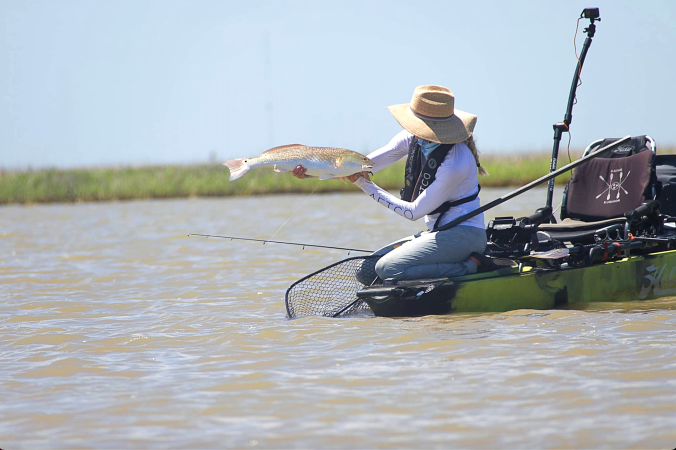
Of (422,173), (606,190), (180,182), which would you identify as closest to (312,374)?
(422,173)

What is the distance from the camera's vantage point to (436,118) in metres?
5.55

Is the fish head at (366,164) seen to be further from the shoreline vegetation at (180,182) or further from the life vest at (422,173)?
the shoreline vegetation at (180,182)

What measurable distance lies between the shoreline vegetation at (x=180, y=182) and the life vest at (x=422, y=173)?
15379mm

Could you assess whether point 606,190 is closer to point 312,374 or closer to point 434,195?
point 434,195

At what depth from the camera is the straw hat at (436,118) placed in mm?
5398

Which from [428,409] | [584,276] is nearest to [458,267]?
[584,276]

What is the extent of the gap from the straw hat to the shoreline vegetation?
15367 mm

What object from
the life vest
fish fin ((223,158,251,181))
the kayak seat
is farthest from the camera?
the kayak seat

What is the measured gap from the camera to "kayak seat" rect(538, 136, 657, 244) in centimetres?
632

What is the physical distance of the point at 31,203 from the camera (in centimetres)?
2134

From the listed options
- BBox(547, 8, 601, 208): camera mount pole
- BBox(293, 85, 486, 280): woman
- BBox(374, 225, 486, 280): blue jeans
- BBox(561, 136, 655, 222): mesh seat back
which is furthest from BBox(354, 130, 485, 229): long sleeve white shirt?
BBox(547, 8, 601, 208): camera mount pole

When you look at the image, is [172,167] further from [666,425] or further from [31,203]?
[666,425]

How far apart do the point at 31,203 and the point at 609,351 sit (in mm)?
19641

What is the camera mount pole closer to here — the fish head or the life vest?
the life vest
